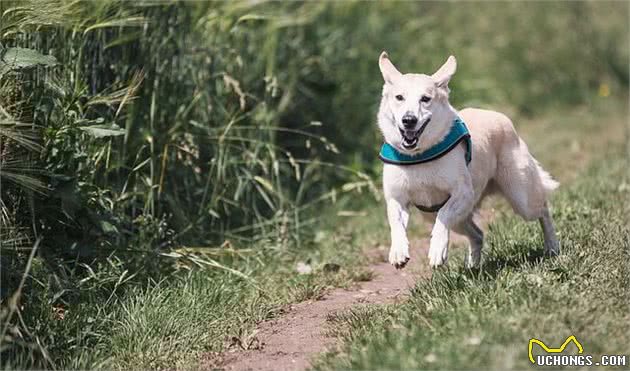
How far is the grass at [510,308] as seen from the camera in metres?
4.11

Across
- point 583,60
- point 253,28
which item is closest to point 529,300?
→ point 253,28

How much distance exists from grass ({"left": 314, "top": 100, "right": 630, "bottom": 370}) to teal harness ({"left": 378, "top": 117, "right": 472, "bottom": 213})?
2.02 feet

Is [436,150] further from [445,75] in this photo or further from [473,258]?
[473,258]

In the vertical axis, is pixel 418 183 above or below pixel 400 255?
above

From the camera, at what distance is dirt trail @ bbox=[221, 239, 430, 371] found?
15.8 ft

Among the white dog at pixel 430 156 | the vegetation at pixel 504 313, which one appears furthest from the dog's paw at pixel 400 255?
the vegetation at pixel 504 313

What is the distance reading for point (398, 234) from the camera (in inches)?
199

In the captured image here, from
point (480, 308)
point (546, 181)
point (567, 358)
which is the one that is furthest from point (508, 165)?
point (567, 358)

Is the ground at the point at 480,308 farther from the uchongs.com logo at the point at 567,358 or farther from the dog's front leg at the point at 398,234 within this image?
the dog's front leg at the point at 398,234

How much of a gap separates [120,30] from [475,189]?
2.71 metres

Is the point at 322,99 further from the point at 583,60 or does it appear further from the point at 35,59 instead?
the point at 583,60

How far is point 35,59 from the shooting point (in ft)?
17.1

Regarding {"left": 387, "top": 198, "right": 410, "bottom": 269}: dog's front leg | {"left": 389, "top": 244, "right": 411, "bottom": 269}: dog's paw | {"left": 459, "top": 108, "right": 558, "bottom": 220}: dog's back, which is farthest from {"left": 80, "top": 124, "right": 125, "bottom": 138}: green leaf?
{"left": 459, "top": 108, "right": 558, "bottom": 220}: dog's back

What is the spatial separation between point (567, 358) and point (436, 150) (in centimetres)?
145
